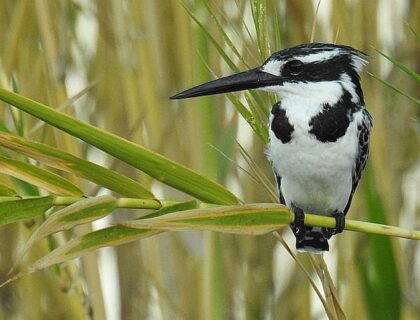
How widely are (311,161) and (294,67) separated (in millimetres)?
172

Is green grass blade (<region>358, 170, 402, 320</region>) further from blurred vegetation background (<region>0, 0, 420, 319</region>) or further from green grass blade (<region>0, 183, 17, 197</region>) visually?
green grass blade (<region>0, 183, 17, 197</region>)

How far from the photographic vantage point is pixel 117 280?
1.82 meters

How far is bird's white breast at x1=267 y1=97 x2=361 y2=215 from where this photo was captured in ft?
4.46

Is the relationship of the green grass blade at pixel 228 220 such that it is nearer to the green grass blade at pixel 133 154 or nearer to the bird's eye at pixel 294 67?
the green grass blade at pixel 133 154

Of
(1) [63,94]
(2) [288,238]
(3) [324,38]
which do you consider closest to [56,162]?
(1) [63,94]

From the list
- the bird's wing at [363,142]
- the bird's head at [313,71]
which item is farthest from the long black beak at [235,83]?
the bird's wing at [363,142]

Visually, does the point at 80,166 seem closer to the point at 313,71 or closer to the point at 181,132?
the point at 313,71

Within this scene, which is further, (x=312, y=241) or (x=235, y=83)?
(x=312, y=241)

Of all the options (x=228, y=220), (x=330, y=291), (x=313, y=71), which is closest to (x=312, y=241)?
(x=313, y=71)

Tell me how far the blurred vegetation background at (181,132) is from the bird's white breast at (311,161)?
8 cm

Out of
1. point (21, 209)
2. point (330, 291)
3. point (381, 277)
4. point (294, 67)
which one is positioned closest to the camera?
point (21, 209)

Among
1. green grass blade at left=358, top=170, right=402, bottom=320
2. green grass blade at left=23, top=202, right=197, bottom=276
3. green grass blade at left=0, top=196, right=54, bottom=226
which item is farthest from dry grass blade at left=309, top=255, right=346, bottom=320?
green grass blade at left=0, top=196, right=54, bottom=226

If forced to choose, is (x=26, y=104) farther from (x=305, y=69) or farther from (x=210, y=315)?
(x=305, y=69)

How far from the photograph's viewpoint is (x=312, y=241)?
4.81ft
